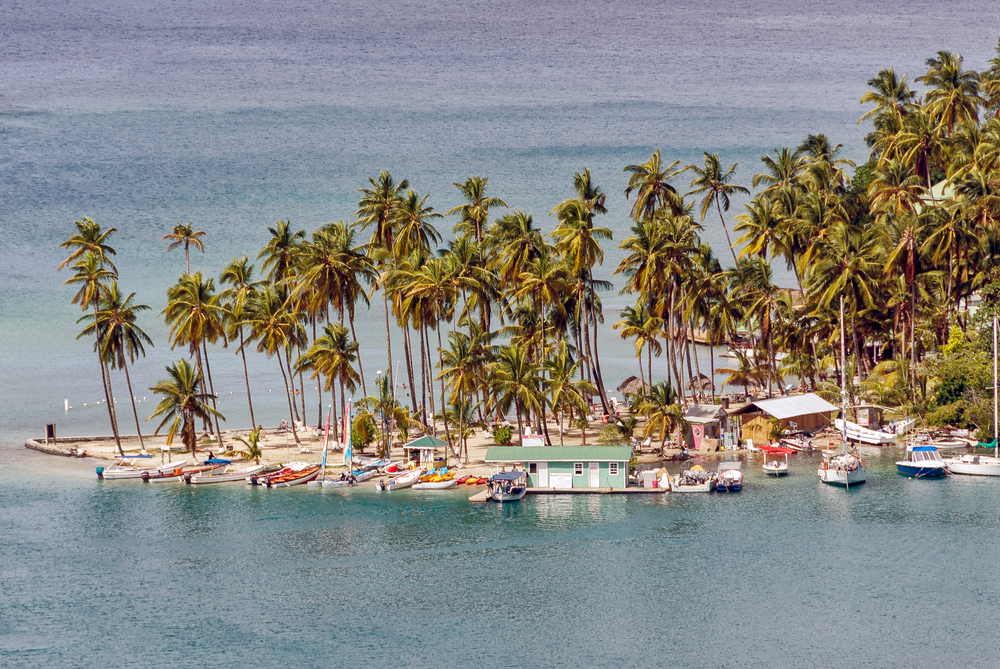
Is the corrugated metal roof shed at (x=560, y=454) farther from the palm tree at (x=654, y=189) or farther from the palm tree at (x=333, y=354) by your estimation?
the palm tree at (x=654, y=189)

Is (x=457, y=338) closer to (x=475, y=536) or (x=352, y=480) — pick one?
(x=352, y=480)

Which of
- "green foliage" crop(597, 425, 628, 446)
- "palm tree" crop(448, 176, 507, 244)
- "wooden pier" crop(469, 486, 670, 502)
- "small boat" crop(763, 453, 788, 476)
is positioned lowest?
"wooden pier" crop(469, 486, 670, 502)

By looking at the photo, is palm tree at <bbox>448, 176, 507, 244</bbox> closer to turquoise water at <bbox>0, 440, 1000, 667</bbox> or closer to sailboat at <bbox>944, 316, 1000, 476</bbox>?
turquoise water at <bbox>0, 440, 1000, 667</bbox>

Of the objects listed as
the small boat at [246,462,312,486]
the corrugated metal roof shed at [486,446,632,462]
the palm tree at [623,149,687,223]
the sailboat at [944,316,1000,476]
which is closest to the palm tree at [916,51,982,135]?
the palm tree at [623,149,687,223]

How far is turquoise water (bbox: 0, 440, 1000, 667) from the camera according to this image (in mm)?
61125

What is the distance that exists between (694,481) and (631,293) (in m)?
27.9

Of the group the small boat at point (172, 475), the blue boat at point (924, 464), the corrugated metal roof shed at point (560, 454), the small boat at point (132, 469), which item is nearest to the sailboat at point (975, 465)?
the blue boat at point (924, 464)

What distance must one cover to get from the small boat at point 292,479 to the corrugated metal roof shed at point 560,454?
1561 centimetres

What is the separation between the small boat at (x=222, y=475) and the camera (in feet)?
316

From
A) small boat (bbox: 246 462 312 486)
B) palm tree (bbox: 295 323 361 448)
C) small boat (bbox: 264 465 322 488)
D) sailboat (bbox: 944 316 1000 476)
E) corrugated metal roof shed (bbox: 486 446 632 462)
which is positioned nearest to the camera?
corrugated metal roof shed (bbox: 486 446 632 462)

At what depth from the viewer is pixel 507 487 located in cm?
8756

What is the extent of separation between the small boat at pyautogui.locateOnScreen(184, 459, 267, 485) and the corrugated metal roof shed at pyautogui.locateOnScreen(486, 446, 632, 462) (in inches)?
833

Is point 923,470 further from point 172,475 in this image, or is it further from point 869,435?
point 172,475

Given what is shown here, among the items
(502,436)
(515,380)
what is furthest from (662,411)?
(502,436)
